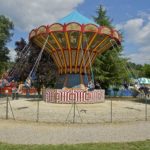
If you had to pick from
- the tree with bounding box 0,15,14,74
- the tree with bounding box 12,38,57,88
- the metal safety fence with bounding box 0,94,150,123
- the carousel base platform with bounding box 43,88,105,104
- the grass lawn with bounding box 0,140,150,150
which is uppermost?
the tree with bounding box 0,15,14,74

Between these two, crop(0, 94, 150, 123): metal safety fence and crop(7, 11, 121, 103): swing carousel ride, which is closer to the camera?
crop(0, 94, 150, 123): metal safety fence

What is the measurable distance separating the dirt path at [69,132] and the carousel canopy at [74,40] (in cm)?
1175

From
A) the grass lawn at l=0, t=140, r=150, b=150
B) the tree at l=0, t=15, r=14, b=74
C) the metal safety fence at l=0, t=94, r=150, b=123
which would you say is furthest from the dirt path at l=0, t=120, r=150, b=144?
the tree at l=0, t=15, r=14, b=74

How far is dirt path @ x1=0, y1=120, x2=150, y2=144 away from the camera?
412 inches

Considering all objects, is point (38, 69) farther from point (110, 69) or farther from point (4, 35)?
point (110, 69)

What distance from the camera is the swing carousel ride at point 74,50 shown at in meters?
24.6

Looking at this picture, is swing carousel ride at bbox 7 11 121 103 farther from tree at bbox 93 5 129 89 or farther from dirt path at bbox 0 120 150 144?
tree at bbox 93 5 129 89

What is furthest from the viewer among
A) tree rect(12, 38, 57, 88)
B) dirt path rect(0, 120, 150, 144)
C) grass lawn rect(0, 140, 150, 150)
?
tree rect(12, 38, 57, 88)

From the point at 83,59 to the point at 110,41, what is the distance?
3.18 metres

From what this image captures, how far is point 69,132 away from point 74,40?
1493 cm

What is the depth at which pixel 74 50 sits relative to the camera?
1052 inches

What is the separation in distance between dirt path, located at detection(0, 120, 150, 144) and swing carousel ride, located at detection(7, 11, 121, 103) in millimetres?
10149

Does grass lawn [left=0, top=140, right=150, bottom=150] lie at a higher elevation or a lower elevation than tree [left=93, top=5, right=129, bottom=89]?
lower

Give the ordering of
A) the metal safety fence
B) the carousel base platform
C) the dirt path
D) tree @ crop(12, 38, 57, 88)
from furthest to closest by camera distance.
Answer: tree @ crop(12, 38, 57, 88), the carousel base platform, the metal safety fence, the dirt path
